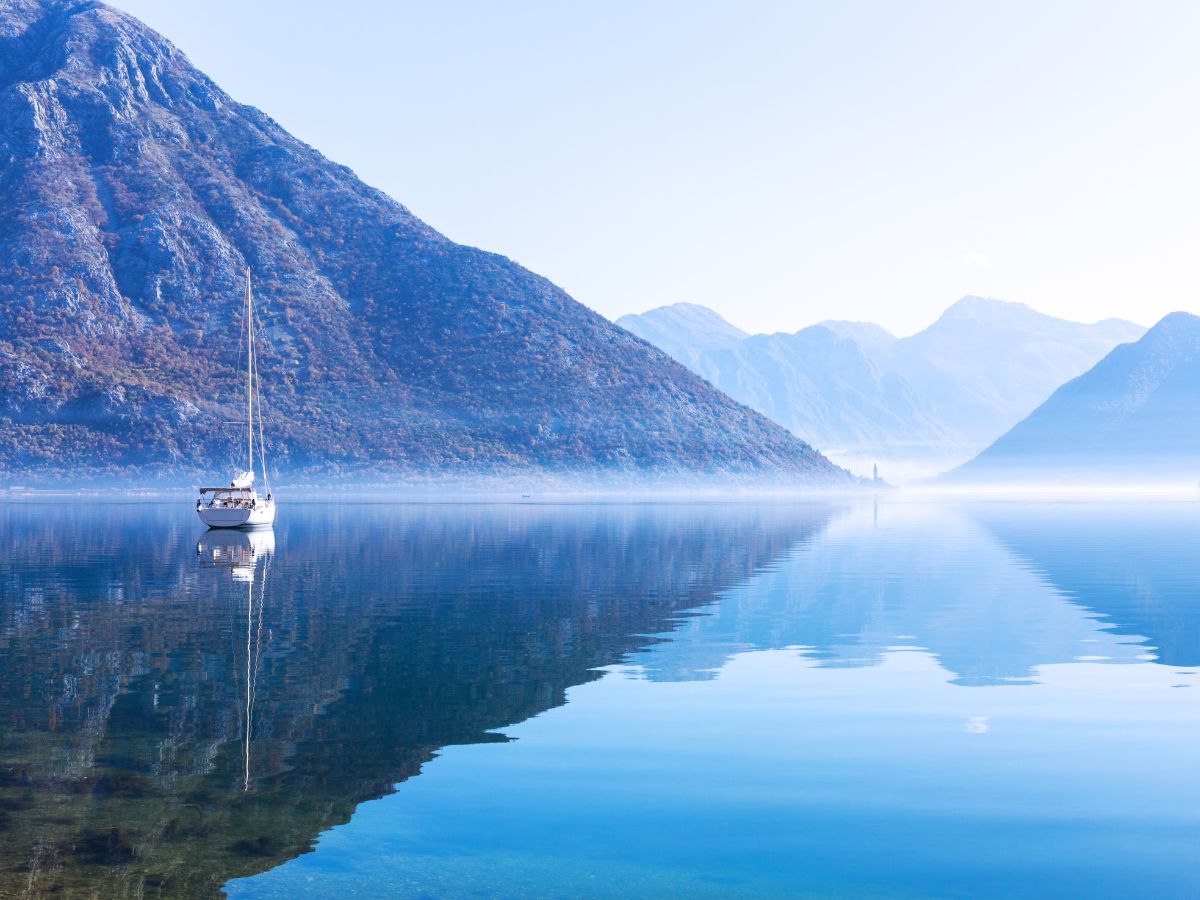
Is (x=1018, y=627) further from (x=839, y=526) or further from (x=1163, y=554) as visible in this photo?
(x=839, y=526)

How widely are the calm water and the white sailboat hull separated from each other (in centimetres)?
3797

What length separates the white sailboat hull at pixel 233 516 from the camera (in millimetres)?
85250

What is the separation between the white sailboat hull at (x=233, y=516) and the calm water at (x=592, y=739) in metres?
38.0

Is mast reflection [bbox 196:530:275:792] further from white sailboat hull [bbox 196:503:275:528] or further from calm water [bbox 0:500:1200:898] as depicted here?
white sailboat hull [bbox 196:503:275:528]

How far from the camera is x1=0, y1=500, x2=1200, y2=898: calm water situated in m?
14.0

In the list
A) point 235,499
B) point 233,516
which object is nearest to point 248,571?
point 233,516

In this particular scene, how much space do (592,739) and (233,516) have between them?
69.9m

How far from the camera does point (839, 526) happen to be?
100938 millimetres

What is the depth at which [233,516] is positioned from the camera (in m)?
85.8

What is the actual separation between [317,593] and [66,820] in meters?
27.4

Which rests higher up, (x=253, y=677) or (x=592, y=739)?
(x=253, y=677)

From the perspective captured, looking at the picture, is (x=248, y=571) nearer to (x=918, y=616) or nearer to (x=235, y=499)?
(x=918, y=616)

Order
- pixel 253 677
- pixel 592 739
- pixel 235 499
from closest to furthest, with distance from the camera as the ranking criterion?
pixel 592 739 → pixel 253 677 → pixel 235 499

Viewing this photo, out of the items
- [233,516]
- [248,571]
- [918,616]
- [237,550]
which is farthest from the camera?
[233,516]
